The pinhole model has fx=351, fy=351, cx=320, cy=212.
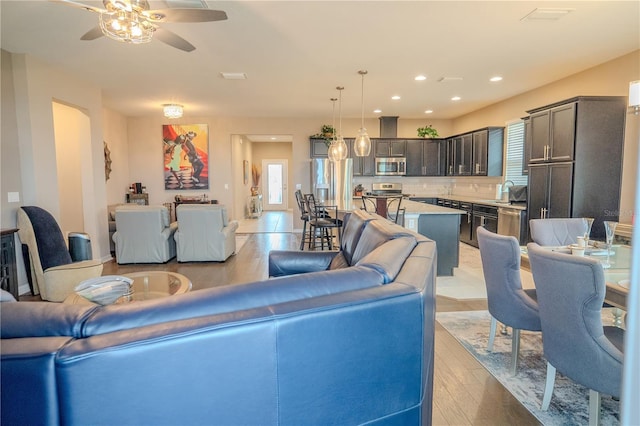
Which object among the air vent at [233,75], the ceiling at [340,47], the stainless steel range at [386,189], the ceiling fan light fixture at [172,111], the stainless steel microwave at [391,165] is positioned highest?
the air vent at [233,75]

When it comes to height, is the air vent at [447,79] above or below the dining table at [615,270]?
above

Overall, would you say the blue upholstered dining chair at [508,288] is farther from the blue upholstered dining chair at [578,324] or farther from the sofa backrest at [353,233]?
the sofa backrest at [353,233]

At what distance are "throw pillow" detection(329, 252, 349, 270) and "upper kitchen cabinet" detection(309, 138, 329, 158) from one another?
539 cm

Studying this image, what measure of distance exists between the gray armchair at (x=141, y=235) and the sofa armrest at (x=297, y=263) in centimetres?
288

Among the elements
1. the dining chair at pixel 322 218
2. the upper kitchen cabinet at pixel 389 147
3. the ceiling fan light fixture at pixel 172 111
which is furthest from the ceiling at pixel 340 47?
the upper kitchen cabinet at pixel 389 147

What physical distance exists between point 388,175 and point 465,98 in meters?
2.53

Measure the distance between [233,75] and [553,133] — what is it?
4.35 meters

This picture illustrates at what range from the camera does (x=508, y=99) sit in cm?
650

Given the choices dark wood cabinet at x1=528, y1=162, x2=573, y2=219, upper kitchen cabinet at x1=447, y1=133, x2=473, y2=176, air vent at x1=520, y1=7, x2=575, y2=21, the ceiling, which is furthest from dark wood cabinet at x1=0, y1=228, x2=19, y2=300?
upper kitchen cabinet at x1=447, y1=133, x2=473, y2=176

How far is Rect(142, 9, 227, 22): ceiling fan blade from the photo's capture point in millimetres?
2445

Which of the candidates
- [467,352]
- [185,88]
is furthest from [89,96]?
[467,352]

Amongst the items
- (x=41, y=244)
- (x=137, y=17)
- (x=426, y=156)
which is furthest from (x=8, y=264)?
(x=426, y=156)

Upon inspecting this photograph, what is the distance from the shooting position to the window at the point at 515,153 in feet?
20.3

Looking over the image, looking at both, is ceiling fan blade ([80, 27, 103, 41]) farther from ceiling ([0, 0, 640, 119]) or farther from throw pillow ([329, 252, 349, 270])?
throw pillow ([329, 252, 349, 270])
